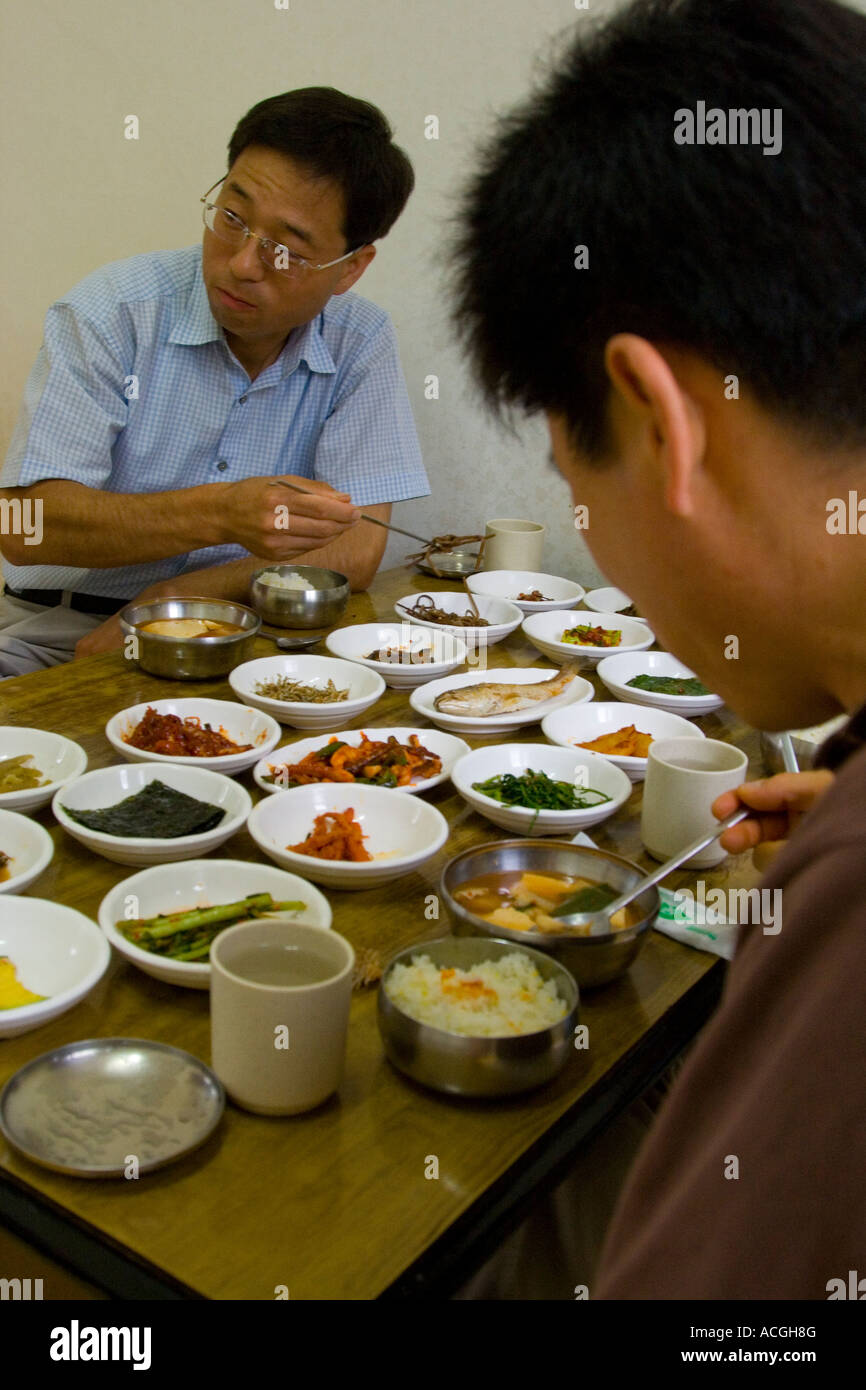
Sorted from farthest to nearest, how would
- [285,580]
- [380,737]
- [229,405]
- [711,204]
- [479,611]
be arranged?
[229,405] → [479,611] → [285,580] → [380,737] → [711,204]

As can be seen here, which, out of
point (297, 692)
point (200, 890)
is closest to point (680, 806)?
point (200, 890)

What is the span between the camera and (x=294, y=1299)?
3.11 feet

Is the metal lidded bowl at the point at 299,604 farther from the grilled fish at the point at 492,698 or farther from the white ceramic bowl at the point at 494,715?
the grilled fish at the point at 492,698

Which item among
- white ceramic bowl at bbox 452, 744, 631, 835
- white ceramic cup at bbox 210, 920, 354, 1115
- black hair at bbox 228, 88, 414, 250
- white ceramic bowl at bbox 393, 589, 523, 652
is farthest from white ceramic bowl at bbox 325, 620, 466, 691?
white ceramic cup at bbox 210, 920, 354, 1115

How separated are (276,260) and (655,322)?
220 cm

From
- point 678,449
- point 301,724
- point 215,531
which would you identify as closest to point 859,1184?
point 678,449

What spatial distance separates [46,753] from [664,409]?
4.73ft

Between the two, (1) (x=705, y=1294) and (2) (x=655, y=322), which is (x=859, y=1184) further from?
(2) (x=655, y=322)

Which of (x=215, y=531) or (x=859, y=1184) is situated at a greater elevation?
(x=215, y=531)

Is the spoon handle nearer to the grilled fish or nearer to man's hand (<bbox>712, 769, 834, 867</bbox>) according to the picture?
man's hand (<bbox>712, 769, 834, 867</bbox>)

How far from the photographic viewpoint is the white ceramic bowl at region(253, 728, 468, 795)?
1.92 m

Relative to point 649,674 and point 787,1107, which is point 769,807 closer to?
point 787,1107

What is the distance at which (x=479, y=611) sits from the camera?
3.05 m

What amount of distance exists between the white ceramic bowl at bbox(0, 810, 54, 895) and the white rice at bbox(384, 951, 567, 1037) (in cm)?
55
